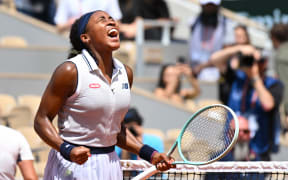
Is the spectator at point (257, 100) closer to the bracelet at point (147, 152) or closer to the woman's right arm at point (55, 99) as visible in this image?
the bracelet at point (147, 152)

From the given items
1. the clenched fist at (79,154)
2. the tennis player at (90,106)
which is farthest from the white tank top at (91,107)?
the clenched fist at (79,154)

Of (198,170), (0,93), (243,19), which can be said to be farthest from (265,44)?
(198,170)

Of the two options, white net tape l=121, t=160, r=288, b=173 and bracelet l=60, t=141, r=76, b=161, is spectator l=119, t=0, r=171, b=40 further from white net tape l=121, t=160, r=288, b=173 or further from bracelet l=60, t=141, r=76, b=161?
bracelet l=60, t=141, r=76, b=161

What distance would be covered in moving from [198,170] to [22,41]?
336 inches

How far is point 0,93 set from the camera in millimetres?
10086

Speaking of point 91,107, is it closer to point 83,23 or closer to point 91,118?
point 91,118

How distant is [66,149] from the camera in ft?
10.0

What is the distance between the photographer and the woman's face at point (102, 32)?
3.23m

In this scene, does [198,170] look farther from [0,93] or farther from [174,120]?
[0,93]

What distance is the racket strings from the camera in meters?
3.28

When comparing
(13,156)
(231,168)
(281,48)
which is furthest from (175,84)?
(13,156)

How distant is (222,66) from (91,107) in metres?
5.11

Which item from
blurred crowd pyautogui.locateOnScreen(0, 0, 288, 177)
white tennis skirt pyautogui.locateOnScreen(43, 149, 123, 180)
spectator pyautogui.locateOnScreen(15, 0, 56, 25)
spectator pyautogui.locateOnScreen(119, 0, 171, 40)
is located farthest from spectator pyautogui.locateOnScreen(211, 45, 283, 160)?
spectator pyautogui.locateOnScreen(15, 0, 56, 25)

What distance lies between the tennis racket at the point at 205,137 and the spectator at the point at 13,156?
0.75m
